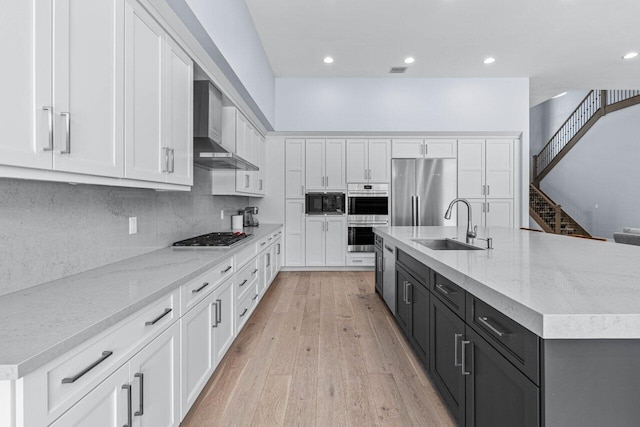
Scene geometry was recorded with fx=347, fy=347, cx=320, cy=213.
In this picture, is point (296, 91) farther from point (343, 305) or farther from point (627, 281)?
point (627, 281)

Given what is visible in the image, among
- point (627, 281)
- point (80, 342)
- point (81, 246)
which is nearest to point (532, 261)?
point (627, 281)

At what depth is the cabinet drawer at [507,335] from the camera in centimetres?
108

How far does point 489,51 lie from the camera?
4.95m

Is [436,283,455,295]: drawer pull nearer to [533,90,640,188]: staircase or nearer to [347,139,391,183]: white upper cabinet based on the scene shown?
[347,139,391,183]: white upper cabinet

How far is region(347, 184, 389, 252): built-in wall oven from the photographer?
5961 mm

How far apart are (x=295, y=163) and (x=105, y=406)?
5.10 meters

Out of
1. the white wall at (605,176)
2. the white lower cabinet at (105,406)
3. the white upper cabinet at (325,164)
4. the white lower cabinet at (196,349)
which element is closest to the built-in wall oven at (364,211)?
the white upper cabinet at (325,164)

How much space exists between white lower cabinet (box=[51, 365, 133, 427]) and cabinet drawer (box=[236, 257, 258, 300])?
1605mm

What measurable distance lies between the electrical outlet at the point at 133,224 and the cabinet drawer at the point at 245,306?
998 millimetres

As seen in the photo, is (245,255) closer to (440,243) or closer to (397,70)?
(440,243)

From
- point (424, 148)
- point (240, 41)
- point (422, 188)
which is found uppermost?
point (240, 41)

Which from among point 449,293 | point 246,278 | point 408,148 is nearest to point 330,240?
point 408,148

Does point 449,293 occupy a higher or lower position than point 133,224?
lower

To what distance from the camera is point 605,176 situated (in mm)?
9016
